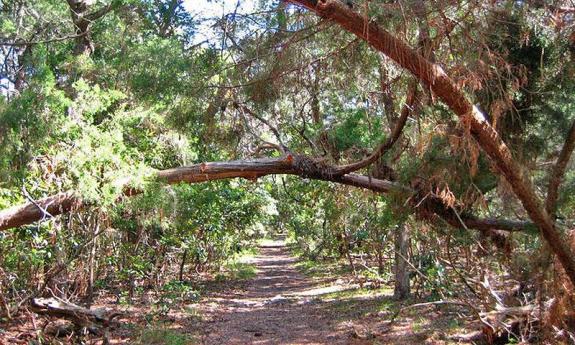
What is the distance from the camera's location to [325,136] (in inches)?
343

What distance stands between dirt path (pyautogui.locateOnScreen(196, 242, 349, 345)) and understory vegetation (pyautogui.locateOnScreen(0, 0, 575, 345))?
70cm

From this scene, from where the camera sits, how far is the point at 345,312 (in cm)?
1188

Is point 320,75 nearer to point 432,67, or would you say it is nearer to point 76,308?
point 432,67

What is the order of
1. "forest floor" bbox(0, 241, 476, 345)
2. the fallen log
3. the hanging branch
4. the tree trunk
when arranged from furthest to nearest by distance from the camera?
the tree trunk → "forest floor" bbox(0, 241, 476, 345) → the fallen log → the hanging branch

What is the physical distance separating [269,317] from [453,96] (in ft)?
28.5

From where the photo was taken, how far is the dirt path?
9727mm

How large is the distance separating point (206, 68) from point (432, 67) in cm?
296

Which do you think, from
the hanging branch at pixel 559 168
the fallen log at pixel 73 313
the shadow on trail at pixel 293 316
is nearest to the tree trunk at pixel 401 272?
the shadow on trail at pixel 293 316

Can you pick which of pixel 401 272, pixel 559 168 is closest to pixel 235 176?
pixel 559 168

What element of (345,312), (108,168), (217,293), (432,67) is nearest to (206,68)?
(108,168)

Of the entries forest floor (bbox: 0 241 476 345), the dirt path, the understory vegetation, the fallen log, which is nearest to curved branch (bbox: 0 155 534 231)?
the understory vegetation

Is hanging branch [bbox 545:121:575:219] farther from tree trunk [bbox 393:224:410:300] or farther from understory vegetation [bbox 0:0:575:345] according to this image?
tree trunk [bbox 393:224:410:300]

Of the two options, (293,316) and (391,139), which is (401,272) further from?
(391,139)

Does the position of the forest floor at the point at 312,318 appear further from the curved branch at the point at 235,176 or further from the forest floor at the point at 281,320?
the curved branch at the point at 235,176
